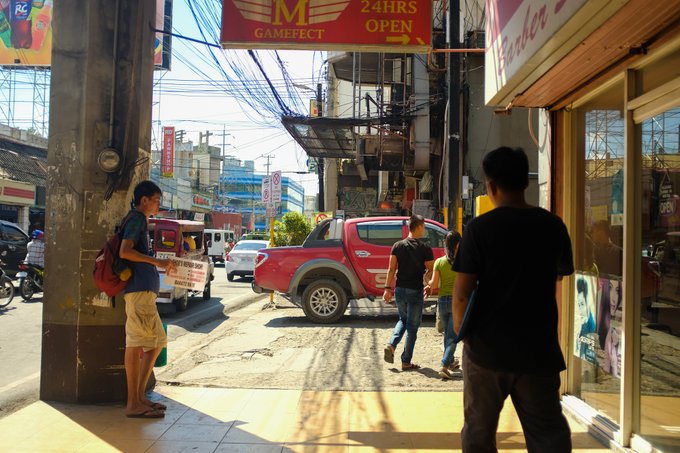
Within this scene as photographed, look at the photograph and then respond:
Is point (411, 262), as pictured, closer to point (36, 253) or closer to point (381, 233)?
point (381, 233)

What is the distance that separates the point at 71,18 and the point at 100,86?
65cm

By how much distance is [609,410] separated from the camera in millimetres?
4402

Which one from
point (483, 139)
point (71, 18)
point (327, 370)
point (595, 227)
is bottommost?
point (327, 370)

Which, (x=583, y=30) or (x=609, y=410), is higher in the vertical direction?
(x=583, y=30)

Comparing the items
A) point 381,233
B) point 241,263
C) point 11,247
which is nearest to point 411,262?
point 381,233

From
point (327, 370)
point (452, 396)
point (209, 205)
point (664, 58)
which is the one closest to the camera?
point (664, 58)

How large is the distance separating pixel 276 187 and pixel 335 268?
8384mm

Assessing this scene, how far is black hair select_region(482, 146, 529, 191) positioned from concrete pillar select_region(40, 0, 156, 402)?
346 cm

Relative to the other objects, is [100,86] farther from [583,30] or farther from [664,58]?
[664,58]

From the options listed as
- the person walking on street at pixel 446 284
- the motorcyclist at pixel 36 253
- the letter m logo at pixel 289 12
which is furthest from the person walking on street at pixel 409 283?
the motorcyclist at pixel 36 253

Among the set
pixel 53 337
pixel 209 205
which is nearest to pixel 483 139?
pixel 53 337

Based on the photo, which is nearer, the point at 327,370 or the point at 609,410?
the point at 609,410

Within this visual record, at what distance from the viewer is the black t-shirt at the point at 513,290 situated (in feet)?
8.48

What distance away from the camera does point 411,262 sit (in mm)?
6418
